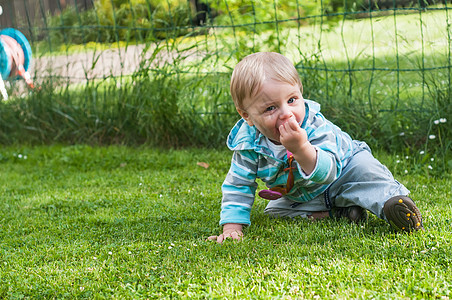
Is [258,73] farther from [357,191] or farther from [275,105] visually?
[357,191]

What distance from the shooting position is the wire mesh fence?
406 centimetres

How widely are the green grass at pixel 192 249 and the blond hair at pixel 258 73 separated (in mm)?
709

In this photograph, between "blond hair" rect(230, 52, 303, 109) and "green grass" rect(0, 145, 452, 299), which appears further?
"blond hair" rect(230, 52, 303, 109)

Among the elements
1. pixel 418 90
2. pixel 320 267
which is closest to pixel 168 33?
pixel 418 90

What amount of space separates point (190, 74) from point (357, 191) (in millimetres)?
2370

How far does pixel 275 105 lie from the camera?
2436 mm

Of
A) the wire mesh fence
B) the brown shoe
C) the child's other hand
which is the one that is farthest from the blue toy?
the brown shoe

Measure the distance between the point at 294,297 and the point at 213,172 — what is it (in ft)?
6.95

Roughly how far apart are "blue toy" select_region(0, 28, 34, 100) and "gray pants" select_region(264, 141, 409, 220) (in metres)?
3.31

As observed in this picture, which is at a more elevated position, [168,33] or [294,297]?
[168,33]

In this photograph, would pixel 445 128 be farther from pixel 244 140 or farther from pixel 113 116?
pixel 113 116

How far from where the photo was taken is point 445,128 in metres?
3.81

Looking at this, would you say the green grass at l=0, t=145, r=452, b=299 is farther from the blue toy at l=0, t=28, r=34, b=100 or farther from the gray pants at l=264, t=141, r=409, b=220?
the blue toy at l=0, t=28, r=34, b=100

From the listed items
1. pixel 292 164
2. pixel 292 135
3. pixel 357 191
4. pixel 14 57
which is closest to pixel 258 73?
pixel 292 135
